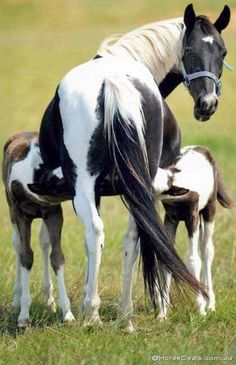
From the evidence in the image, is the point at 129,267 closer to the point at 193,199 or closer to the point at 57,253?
the point at 57,253

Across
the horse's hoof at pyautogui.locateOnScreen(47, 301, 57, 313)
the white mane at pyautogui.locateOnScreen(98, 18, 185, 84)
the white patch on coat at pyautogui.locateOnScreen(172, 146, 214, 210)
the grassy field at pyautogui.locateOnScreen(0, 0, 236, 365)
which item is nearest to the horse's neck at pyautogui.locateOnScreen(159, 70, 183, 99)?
the white mane at pyautogui.locateOnScreen(98, 18, 185, 84)

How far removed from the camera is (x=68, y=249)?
1062 cm

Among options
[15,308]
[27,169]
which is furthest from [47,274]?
[27,169]

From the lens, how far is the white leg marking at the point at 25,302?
7062 millimetres

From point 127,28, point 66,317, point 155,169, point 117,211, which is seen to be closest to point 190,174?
point 155,169

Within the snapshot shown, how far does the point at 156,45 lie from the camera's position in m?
7.48

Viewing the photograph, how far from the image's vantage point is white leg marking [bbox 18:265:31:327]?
7062 mm

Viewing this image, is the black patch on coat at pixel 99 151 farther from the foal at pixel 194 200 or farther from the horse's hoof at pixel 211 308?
the horse's hoof at pixel 211 308

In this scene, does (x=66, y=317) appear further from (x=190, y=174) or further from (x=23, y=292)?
(x=190, y=174)

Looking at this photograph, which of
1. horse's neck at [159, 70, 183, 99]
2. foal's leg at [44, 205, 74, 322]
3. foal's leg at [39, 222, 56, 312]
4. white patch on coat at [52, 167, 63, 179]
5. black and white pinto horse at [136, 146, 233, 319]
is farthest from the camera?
foal's leg at [39, 222, 56, 312]

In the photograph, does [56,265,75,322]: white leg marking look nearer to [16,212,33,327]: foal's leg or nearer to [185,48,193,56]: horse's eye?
[16,212,33,327]: foal's leg

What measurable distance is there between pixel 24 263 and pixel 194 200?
1415 millimetres

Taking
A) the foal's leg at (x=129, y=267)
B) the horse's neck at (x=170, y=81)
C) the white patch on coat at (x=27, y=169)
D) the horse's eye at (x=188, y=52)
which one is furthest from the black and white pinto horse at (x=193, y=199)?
the white patch on coat at (x=27, y=169)

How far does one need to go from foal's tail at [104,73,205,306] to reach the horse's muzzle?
0.68m
